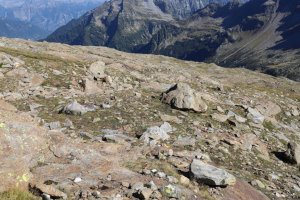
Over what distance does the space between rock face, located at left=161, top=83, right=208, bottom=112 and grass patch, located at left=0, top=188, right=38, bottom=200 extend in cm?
1611

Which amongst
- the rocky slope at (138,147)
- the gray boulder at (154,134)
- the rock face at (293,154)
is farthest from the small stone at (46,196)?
the rock face at (293,154)

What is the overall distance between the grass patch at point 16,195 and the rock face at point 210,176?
6879 mm

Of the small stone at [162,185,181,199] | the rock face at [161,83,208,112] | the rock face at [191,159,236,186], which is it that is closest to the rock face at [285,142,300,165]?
the rock face at [161,83,208,112]

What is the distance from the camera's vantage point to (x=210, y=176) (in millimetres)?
9336

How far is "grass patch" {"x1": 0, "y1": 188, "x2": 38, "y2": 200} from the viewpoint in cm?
571

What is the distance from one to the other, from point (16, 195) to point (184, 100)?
17.0 m

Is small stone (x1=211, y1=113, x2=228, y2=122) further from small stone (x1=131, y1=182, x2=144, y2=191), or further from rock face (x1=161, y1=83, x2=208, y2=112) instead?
small stone (x1=131, y1=182, x2=144, y2=191)

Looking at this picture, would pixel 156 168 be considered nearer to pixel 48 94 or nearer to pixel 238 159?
pixel 238 159

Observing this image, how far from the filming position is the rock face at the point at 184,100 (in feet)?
67.3

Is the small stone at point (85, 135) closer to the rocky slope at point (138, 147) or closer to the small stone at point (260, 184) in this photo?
the rocky slope at point (138, 147)

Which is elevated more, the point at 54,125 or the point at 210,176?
the point at 210,176

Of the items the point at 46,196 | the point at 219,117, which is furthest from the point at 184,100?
the point at 46,196

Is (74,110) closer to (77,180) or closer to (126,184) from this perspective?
(77,180)

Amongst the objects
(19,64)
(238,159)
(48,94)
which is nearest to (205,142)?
(238,159)
